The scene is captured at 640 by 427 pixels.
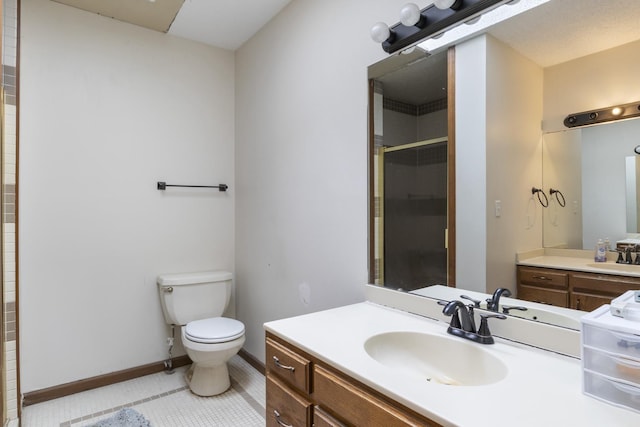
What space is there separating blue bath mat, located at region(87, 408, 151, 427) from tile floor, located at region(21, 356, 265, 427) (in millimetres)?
46

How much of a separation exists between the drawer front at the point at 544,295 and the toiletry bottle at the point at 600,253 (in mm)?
138

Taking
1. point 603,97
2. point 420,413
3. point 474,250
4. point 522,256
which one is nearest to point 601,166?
point 603,97

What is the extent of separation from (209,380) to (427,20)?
7.61 feet

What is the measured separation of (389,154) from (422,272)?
0.56 meters

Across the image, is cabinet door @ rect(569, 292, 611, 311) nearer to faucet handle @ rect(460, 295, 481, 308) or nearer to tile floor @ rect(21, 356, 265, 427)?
faucet handle @ rect(460, 295, 481, 308)

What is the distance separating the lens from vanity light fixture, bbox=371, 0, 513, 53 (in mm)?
1231

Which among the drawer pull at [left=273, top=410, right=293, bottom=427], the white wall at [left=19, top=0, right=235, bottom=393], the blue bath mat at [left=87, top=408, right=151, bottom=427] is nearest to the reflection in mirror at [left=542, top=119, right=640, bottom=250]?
the drawer pull at [left=273, top=410, right=293, bottom=427]

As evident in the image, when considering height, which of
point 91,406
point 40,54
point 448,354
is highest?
point 40,54

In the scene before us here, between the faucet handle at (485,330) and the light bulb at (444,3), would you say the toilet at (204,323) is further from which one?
the light bulb at (444,3)

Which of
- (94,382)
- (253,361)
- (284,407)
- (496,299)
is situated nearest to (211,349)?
(253,361)

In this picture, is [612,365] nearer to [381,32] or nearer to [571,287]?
[571,287]

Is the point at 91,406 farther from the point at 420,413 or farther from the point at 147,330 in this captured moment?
the point at 420,413

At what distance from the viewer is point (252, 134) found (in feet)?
8.64

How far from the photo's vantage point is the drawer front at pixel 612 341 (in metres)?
0.76
